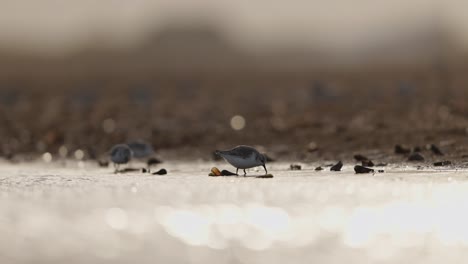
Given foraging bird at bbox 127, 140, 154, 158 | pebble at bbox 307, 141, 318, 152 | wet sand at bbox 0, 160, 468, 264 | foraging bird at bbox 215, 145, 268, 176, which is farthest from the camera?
pebble at bbox 307, 141, 318, 152

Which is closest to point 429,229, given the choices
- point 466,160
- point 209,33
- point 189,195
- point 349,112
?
point 189,195

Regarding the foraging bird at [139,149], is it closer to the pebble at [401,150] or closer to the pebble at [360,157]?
the pebble at [360,157]

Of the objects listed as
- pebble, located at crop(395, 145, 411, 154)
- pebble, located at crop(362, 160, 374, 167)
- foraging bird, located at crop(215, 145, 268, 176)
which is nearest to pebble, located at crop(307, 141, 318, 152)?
pebble, located at crop(395, 145, 411, 154)

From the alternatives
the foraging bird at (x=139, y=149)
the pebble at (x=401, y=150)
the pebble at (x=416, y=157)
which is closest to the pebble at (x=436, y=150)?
the pebble at (x=401, y=150)

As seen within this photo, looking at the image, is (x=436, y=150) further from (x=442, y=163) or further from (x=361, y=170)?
→ (x=361, y=170)

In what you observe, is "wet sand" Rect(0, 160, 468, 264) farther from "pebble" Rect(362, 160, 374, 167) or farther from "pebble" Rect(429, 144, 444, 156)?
"pebble" Rect(429, 144, 444, 156)

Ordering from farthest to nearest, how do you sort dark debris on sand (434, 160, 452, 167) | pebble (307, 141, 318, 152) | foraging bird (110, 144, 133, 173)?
pebble (307, 141, 318, 152) → foraging bird (110, 144, 133, 173) → dark debris on sand (434, 160, 452, 167)

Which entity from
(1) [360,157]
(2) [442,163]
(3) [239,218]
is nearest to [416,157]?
(2) [442,163]

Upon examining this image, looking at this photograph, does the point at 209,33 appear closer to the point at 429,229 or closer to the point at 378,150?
the point at 378,150

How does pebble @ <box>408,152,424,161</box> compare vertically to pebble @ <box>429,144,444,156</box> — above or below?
below
